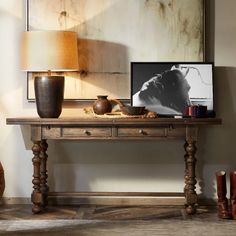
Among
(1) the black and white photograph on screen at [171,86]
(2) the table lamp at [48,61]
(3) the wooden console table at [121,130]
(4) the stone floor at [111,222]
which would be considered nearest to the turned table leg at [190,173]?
(3) the wooden console table at [121,130]

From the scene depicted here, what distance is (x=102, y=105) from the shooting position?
3.59 metres

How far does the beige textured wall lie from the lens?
3.83 meters

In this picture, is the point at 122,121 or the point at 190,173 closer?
the point at 122,121

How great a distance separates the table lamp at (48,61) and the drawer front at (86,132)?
15cm

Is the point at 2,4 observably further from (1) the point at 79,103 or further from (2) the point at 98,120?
(2) the point at 98,120

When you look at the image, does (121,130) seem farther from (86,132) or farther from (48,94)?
(48,94)

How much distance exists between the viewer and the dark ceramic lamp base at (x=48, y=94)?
11.4 feet

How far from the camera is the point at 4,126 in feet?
12.8

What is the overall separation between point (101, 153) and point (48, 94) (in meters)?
0.69

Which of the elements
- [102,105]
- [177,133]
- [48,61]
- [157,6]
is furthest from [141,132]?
[157,6]

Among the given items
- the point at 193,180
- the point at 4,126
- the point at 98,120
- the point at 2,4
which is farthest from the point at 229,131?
the point at 2,4

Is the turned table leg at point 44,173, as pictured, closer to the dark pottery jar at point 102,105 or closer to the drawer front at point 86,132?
the drawer front at point 86,132

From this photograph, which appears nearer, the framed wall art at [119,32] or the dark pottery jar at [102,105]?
the dark pottery jar at [102,105]

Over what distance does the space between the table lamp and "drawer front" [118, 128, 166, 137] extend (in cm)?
49
